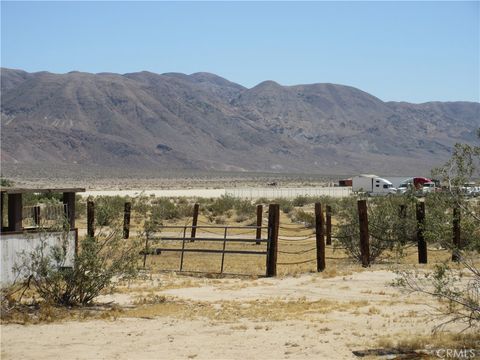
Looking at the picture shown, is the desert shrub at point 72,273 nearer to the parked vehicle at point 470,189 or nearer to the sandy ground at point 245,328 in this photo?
the sandy ground at point 245,328

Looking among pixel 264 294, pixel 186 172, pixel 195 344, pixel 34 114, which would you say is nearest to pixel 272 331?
pixel 195 344

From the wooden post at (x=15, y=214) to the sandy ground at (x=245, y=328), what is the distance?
2.42 m

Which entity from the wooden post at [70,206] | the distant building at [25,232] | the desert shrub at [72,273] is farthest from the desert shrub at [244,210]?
the desert shrub at [72,273]

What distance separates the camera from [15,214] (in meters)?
15.7

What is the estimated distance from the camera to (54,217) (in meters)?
17.0

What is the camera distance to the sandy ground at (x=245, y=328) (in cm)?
1040

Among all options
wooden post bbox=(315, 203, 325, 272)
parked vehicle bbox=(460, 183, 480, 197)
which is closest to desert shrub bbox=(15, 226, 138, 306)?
wooden post bbox=(315, 203, 325, 272)

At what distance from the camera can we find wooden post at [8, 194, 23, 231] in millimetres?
15570

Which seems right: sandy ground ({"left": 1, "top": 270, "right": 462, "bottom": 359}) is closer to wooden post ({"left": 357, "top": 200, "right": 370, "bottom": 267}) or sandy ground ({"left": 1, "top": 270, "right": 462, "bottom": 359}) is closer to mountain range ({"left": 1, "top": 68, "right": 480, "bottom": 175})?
wooden post ({"left": 357, "top": 200, "right": 370, "bottom": 267})

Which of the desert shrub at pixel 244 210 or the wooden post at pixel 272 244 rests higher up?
the wooden post at pixel 272 244

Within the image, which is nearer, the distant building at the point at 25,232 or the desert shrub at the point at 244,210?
A: the distant building at the point at 25,232

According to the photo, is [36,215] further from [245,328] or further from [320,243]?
[245,328]

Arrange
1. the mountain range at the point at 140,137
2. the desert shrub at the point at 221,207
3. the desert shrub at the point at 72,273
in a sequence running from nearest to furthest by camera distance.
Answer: the desert shrub at the point at 72,273 < the desert shrub at the point at 221,207 < the mountain range at the point at 140,137

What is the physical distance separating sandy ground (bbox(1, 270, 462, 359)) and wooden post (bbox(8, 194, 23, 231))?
95.4 inches
